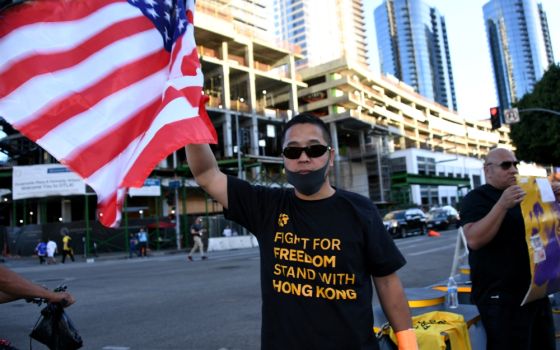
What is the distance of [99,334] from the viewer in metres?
5.91

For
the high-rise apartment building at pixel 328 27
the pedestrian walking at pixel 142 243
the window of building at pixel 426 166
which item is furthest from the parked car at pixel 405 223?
the high-rise apartment building at pixel 328 27

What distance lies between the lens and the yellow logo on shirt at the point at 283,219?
224 centimetres

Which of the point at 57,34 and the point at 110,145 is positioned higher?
the point at 57,34

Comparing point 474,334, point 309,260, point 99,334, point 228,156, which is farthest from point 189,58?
point 228,156

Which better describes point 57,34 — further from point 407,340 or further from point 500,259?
point 500,259

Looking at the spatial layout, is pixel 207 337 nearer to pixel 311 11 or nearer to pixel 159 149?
pixel 159 149

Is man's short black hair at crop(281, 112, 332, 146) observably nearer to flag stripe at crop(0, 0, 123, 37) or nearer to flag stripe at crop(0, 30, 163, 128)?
flag stripe at crop(0, 30, 163, 128)

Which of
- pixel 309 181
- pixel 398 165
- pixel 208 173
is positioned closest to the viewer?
pixel 309 181

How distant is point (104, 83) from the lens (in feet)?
7.50

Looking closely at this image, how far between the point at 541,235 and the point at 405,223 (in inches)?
1015

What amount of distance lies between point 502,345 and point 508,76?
175m

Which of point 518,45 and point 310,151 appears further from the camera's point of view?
point 518,45

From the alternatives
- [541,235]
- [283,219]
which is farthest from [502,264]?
[283,219]

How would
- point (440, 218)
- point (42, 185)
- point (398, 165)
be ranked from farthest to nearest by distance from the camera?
point (398, 165) < point (440, 218) < point (42, 185)
